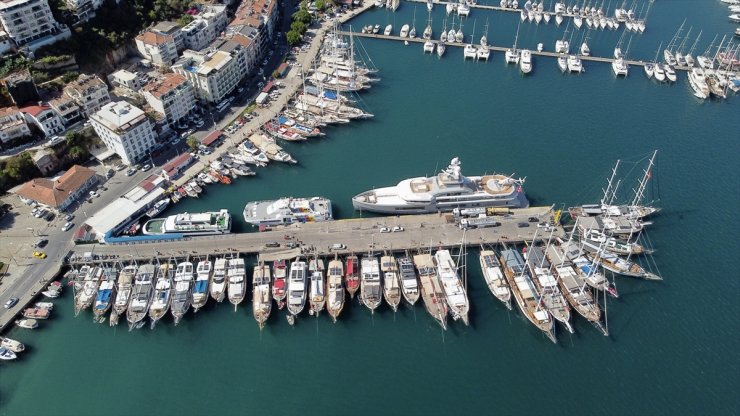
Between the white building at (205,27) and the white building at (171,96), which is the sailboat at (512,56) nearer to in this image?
the white building at (205,27)

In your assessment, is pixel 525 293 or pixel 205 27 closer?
pixel 525 293

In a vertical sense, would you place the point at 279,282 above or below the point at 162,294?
above

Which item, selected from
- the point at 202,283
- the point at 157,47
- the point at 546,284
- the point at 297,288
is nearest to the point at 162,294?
the point at 202,283

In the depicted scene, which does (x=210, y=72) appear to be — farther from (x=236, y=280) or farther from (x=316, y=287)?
(x=316, y=287)

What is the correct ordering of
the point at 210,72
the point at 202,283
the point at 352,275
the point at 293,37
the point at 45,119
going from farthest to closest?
the point at 293,37
the point at 210,72
the point at 45,119
the point at 352,275
the point at 202,283

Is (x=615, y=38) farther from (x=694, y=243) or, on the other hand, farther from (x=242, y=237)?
(x=242, y=237)

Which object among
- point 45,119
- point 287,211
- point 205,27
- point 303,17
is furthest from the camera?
point 303,17

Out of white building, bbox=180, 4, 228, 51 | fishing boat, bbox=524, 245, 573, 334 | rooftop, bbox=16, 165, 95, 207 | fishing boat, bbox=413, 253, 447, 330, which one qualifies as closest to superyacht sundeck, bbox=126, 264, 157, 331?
rooftop, bbox=16, 165, 95, 207
